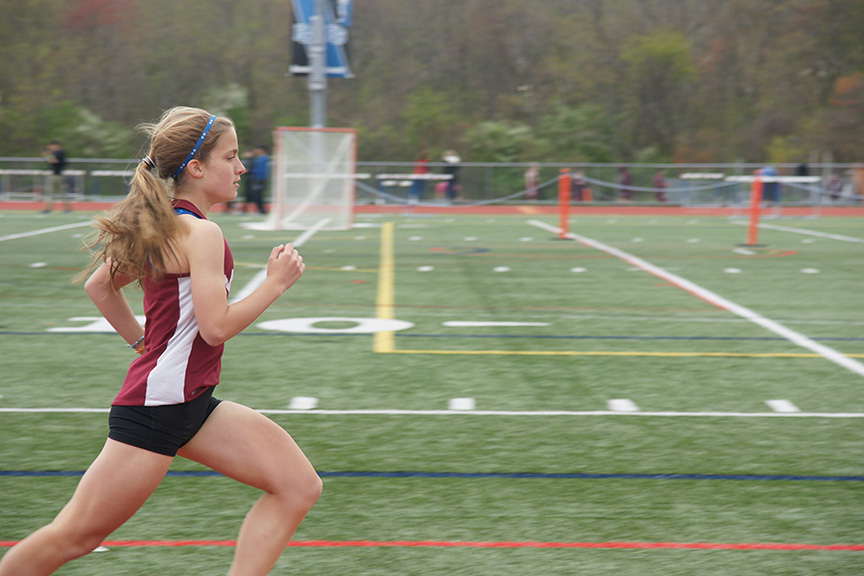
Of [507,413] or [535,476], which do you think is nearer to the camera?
[535,476]

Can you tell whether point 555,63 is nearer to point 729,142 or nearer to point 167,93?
point 729,142

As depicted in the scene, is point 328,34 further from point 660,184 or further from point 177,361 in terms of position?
point 177,361

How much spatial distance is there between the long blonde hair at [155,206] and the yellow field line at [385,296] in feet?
16.3

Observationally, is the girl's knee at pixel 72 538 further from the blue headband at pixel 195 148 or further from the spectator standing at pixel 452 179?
the spectator standing at pixel 452 179

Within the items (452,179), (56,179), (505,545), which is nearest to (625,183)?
Answer: (452,179)

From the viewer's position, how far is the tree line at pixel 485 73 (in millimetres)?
49812

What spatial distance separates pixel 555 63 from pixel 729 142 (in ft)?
34.1

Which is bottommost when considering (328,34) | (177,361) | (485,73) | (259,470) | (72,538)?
(72,538)

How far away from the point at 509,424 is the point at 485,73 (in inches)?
2090

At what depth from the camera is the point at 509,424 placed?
5613 millimetres

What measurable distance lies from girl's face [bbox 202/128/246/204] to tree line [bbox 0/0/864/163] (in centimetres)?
4462

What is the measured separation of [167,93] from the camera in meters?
54.7

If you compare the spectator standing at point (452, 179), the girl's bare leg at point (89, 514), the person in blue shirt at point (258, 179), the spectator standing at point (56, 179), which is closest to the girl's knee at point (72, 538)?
the girl's bare leg at point (89, 514)

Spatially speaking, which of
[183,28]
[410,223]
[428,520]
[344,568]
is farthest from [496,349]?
[183,28]
